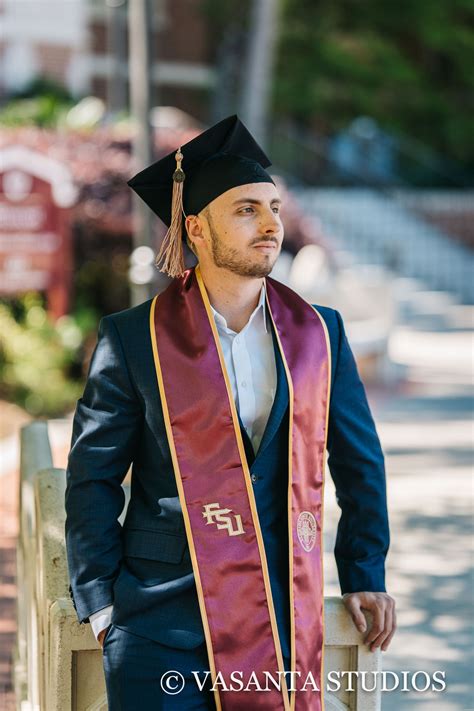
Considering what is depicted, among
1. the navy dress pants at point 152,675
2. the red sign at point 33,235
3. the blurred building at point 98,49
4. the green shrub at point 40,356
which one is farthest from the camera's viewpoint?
the blurred building at point 98,49

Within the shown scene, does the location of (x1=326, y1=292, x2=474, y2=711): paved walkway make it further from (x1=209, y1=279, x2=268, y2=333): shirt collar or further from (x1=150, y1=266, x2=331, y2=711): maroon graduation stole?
(x1=209, y1=279, x2=268, y2=333): shirt collar

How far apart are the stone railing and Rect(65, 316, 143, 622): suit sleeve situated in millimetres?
181

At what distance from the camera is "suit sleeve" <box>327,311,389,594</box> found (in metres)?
3.04

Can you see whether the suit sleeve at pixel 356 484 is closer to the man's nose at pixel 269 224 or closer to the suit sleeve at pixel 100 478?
the man's nose at pixel 269 224

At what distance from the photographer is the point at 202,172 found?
303 centimetres

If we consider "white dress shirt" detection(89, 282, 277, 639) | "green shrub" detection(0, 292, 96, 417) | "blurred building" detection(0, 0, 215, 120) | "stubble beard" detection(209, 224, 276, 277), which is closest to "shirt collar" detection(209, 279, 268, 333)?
"white dress shirt" detection(89, 282, 277, 639)

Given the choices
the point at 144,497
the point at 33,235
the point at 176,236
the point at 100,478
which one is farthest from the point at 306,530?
the point at 33,235

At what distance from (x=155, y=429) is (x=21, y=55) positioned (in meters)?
21.2

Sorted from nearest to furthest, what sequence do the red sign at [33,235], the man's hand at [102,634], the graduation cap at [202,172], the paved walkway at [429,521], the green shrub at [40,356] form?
the man's hand at [102,634] → the graduation cap at [202,172] → the paved walkway at [429,521] → the green shrub at [40,356] → the red sign at [33,235]

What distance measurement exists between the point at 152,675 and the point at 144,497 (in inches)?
16.9

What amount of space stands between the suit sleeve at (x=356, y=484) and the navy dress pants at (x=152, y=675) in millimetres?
470

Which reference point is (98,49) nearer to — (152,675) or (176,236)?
(176,236)

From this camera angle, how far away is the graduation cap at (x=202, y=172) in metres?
2.99

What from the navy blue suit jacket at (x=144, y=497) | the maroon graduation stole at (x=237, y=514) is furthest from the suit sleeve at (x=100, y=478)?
the maroon graduation stole at (x=237, y=514)
